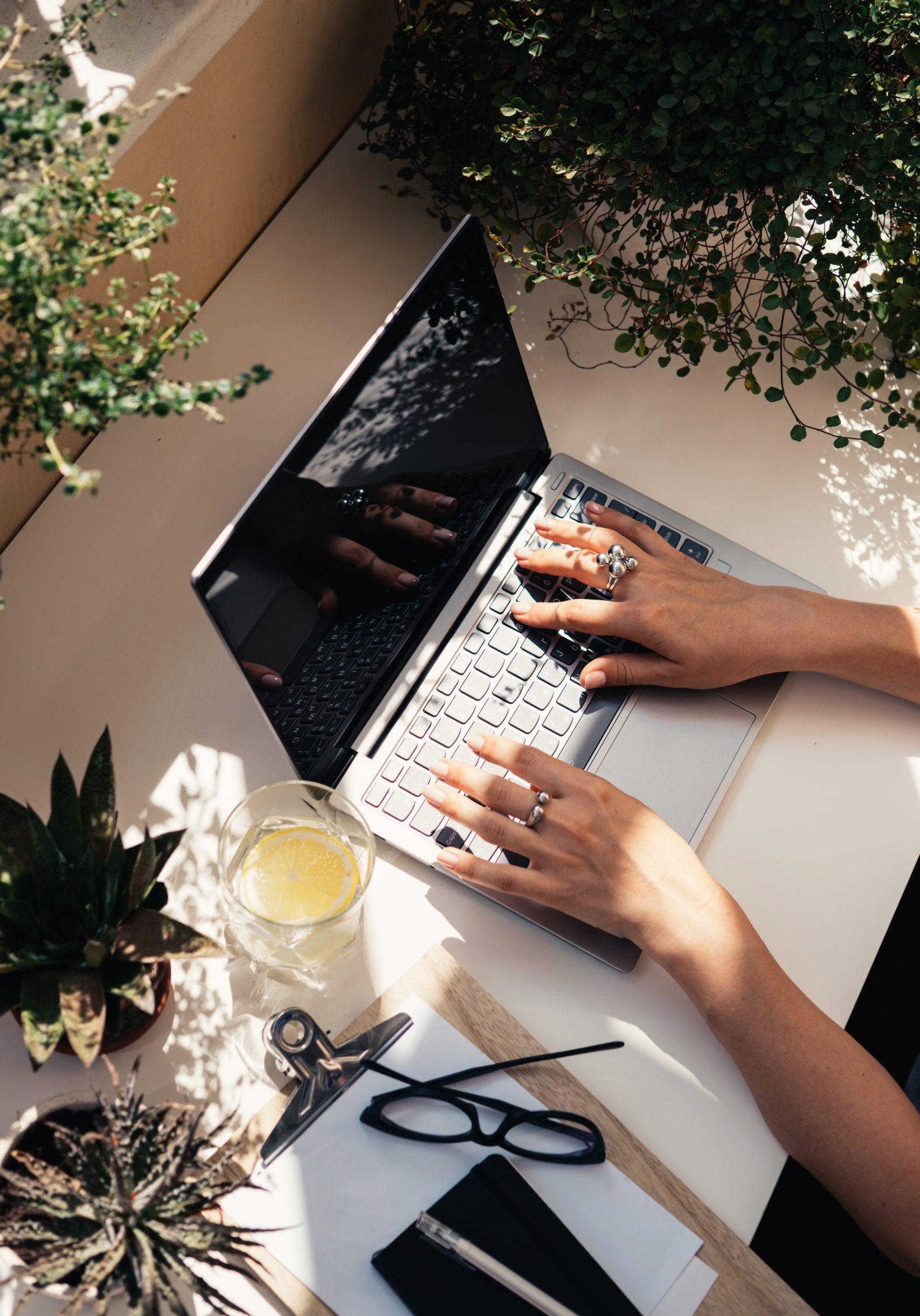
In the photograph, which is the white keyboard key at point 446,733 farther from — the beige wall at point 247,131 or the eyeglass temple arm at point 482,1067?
the beige wall at point 247,131

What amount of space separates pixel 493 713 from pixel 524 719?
33 millimetres

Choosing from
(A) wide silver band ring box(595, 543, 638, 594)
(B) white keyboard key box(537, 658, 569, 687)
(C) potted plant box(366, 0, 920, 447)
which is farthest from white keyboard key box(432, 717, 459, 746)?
(C) potted plant box(366, 0, 920, 447)

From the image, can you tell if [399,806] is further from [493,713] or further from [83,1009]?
[83,1009]

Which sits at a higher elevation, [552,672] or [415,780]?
[552,672]

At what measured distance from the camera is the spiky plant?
0.60 metres

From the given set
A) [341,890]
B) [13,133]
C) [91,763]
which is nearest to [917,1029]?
[341,890]

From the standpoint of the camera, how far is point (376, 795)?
37.4 inches

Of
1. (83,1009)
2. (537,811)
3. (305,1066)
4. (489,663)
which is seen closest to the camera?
(83,1009)

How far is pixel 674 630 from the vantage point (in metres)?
0.99

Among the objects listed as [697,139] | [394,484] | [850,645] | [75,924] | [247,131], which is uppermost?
[697,139]

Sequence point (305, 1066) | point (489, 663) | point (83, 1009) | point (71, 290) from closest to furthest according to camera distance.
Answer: point (71, 290) < point (83, 1009) < point (305, 1066) < point (489, 663)

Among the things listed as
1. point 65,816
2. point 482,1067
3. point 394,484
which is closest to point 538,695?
point 394,484

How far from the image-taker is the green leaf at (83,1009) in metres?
0.66

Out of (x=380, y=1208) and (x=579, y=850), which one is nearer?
(x=380, y=1208)
